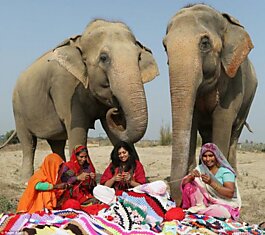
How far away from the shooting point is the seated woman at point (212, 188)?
5.49m

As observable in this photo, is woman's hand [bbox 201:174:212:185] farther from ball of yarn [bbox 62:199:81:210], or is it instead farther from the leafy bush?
the leafy bush

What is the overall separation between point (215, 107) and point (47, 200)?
3334mm

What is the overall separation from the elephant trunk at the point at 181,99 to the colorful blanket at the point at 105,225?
98 cm

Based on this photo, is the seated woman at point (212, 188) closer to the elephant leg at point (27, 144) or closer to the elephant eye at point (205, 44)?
the elephant eye at point (205, 44)

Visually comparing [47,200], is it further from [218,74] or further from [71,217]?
[218,74]

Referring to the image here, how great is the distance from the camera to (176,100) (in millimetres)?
6789

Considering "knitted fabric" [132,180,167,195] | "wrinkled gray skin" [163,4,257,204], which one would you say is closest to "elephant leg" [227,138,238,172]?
"wrinkled gray skin" [163,4,257,204]

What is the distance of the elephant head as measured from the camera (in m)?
6.86

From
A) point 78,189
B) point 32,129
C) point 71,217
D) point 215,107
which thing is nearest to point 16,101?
point 32,129

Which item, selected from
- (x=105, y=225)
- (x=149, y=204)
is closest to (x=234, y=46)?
(x=149, y=204)

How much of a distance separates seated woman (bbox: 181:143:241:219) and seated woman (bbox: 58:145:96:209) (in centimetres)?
107

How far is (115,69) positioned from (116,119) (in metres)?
0.67

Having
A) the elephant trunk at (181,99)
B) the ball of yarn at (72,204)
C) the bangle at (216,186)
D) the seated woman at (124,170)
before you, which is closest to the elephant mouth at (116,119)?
the elephant trunk at (181,99)

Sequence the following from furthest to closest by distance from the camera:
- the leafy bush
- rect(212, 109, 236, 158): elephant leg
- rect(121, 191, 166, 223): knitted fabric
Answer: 1. rect(212, 109, 236, 158): elephant leg
2. the leafy bush
3. rect(121, 191, 166, 223): knitted fabric
